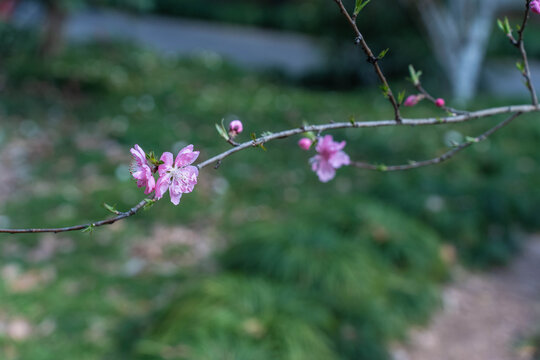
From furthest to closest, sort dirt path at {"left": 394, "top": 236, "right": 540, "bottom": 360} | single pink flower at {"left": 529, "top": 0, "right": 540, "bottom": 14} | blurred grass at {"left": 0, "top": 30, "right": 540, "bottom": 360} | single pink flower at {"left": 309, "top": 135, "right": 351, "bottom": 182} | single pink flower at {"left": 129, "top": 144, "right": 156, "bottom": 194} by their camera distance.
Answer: dirt path at {"left": 394, "top": 236, "right": 540, "bottom": 360}, blurred grass at {"left": 0, "top": 30, "right": 540, "bottom": 360}, single pink flower at {"left": 309, "top": 135, "right": 351, "bottom": 182}, single pink flower at {"left": 529, "top": 0, "right": 540, "bottom": 14}, single pink flower at {"left": 129, "top": 144, "right": 156, "bottom": 194}

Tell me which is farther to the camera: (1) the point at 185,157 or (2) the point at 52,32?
(2) the point at 52,32

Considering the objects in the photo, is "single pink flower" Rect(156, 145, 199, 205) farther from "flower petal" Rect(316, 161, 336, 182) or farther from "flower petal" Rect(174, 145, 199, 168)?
"flower petal" Rect(316, 161, 336, 182)

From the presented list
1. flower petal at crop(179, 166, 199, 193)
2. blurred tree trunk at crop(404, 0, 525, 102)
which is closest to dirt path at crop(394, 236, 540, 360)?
flower petal at crop(179, 166, 199, 193)

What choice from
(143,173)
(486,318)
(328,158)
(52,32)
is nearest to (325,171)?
(328,158)

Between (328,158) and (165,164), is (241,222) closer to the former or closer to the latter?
(328,158)

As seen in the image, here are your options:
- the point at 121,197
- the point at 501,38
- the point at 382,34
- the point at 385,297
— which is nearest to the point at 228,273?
the point at 385,297
